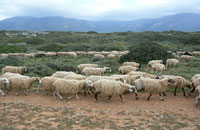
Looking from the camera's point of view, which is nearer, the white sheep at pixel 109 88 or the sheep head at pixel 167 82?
the white sheep at pixel 109 88

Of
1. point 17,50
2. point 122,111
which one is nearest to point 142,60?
point 122,111

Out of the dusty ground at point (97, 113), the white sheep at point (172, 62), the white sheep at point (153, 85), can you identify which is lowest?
the dusty ground at point (97, 113)

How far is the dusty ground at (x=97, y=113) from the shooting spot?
6676 millimetres

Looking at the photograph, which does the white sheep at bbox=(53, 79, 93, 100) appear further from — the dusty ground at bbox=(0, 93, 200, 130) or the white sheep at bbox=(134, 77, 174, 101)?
the white sheep at bbox=(134, 77, 174, 101)

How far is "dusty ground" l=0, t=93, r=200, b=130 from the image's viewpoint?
6.68 meters

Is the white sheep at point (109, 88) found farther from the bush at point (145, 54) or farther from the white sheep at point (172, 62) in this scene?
the bush at point (145, 54)

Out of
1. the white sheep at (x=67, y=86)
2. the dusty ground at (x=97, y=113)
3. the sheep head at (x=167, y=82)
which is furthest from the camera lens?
the sheep head at (x=167, y=82)

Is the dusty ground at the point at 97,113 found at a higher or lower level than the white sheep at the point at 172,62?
lower

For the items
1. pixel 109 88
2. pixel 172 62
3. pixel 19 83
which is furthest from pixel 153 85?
pixel 172 62

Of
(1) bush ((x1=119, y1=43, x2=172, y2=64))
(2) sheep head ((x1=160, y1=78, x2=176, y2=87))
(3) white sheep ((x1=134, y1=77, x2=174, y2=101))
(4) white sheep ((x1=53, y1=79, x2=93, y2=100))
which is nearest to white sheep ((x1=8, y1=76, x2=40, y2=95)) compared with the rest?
(4) white sheep ((x1=53, y1=79, x2=93, y2=100))

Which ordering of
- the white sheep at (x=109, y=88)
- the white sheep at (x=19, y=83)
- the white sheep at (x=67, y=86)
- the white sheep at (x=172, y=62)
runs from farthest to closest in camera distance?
the white sheep at (x=172, y=62)
the white sheep at (x=19, y=83)
the white sheep at (x=67, y=86)
the white sheep at (x=109, y=88)

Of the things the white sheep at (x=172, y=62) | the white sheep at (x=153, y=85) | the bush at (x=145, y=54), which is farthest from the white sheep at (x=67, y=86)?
the bush at (x=145, y=54)

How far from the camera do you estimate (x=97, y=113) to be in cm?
784

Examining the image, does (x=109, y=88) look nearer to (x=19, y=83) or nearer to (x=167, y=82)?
(x=167, y=82)
